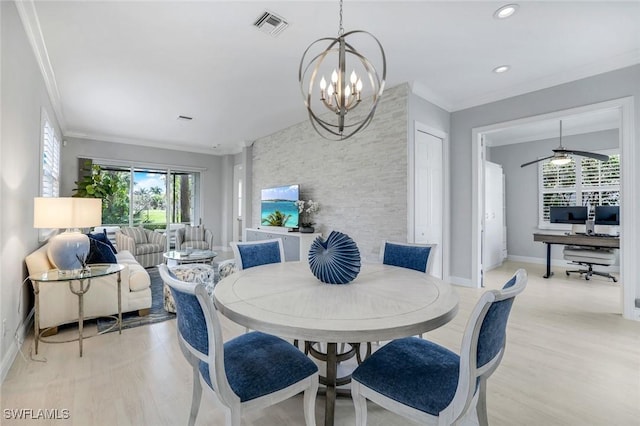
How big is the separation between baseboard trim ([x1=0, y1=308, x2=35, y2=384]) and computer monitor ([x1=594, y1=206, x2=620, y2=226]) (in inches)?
286

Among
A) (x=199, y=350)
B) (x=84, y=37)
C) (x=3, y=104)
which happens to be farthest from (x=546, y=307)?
(x=84, y=37)

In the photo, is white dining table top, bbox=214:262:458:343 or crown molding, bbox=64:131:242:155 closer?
white dining table top, bbox=214:262:458:343

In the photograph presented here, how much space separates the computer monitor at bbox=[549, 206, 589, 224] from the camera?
512 cm

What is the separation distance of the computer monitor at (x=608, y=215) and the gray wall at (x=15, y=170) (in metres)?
7.24

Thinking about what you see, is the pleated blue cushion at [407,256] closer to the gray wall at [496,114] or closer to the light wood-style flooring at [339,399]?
the light wood-style flooring at [339,399]

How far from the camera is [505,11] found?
2.38 m

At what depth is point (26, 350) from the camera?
2355mm

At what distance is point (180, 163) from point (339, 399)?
7.26 m

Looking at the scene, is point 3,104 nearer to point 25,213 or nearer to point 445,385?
point 25,213

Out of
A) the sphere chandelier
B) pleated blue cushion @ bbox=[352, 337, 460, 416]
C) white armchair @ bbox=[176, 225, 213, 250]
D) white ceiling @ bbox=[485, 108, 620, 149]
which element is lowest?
pleated blue cushion @ bbox=[352, 337, 460, 416]

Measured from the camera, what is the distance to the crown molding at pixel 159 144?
6301 millimetres

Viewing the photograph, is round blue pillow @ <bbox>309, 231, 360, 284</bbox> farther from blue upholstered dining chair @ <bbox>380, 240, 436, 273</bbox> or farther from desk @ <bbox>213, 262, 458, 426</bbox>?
blue upholstered dining chair @ <bbox>380, 240, 436, 273</bbox>

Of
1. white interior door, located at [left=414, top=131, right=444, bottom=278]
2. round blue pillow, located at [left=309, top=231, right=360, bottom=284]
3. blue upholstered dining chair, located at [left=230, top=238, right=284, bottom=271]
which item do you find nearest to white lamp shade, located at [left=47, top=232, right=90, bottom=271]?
blue upholstered dining chair, located at [left=230, top=238, right=284, bottom=271]

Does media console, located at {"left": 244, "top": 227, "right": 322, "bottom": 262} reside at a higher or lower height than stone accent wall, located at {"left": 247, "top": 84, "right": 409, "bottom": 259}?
lower
